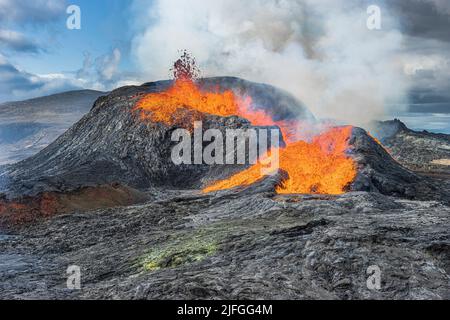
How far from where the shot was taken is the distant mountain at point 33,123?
139375 mm

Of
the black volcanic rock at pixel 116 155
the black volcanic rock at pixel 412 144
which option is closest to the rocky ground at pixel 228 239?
the black volcanic rock at pixel 116 155

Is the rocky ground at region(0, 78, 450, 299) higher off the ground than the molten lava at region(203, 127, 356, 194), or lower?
lower

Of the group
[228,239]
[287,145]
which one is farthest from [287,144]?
[228,239]

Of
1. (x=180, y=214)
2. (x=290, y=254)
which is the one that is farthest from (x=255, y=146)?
(x=290, y=254)

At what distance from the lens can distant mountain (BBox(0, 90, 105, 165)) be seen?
139 meters

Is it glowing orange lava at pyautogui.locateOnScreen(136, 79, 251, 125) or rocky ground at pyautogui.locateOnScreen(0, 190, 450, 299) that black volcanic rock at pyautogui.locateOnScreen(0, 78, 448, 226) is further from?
rocky ground at pyautogui.locateOnScreen(0, 190, 450, 299)

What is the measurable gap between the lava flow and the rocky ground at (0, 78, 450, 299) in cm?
179

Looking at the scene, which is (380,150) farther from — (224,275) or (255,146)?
(224,275)

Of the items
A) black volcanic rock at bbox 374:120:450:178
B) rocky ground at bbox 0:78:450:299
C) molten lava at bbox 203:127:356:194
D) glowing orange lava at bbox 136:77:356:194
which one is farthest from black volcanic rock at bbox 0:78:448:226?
black volcanic rock at bbox 374:120:450:178

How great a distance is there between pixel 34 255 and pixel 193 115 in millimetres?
32300

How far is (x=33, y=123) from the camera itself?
6452 inches

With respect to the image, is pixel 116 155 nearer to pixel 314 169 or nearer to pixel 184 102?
pixel 184 102

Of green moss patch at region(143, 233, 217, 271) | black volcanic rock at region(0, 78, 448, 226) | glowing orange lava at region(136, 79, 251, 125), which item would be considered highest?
glowing orange lava at region(136, 79, 251, 125)

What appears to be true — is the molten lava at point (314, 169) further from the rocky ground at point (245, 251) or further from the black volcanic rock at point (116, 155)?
the rocky ground at point (245, 251)
